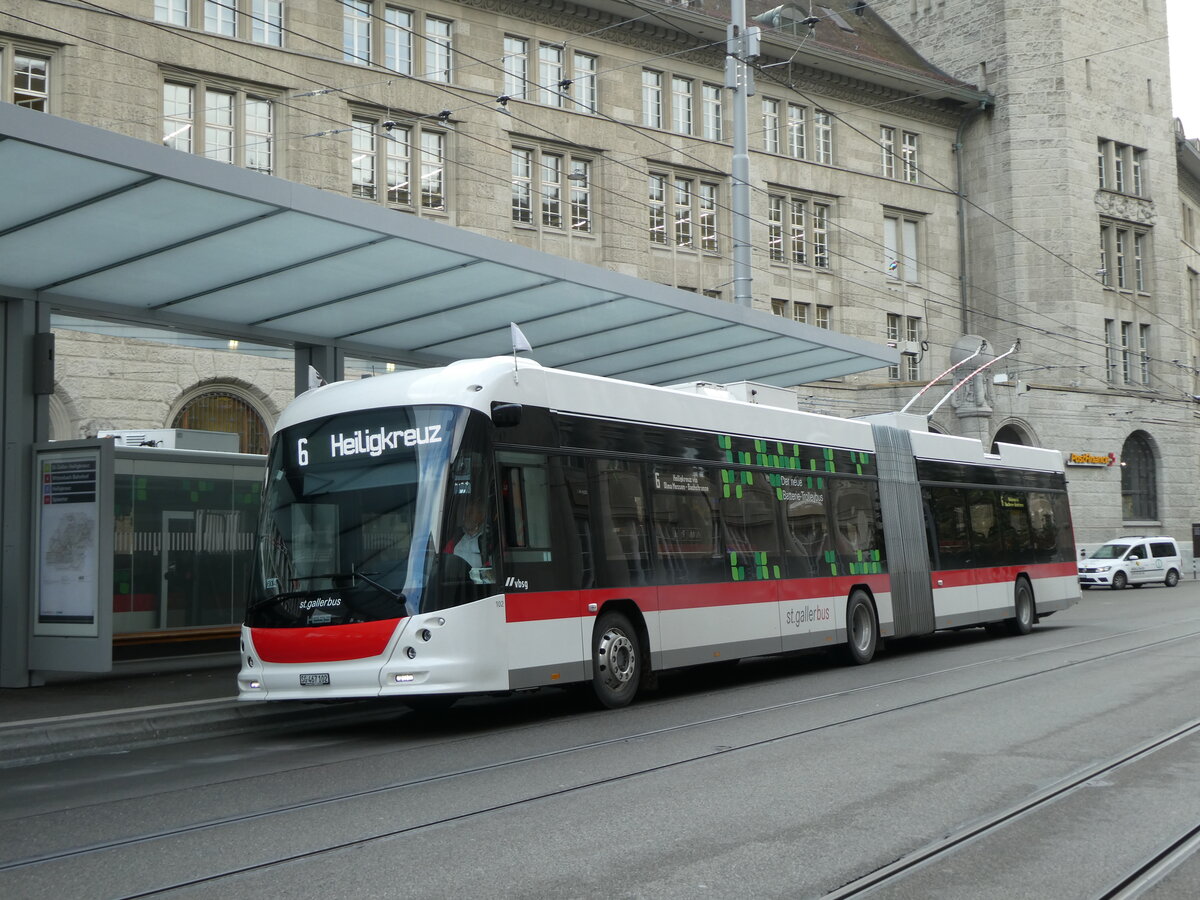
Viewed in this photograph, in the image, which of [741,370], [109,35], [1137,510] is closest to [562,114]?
[109,35]

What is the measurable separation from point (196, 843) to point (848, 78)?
4168 centimetres

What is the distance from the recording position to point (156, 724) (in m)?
11.3

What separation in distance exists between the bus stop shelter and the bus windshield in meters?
2.37

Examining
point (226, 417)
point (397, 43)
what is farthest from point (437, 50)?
point (226, 417)

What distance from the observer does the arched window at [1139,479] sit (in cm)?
5162

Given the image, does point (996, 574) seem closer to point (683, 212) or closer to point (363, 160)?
point (363, 160)

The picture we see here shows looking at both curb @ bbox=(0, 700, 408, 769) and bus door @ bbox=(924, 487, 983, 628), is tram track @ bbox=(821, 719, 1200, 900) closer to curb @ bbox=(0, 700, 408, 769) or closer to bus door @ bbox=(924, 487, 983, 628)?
curb @ bbox=(0, 700, 408, 769)

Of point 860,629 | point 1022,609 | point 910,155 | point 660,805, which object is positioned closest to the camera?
point 660,805

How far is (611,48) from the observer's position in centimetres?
3781

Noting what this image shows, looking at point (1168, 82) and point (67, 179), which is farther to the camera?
point (1168, 82)

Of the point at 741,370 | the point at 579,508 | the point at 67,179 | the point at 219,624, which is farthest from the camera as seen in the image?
the point at 741,370

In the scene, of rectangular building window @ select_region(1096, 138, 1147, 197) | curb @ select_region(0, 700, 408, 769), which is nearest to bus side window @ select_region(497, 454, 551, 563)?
curb @ select_region(0, 700, 408, 769)

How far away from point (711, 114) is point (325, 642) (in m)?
32.3

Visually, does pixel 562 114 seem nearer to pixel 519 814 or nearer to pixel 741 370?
pixel 741 370
